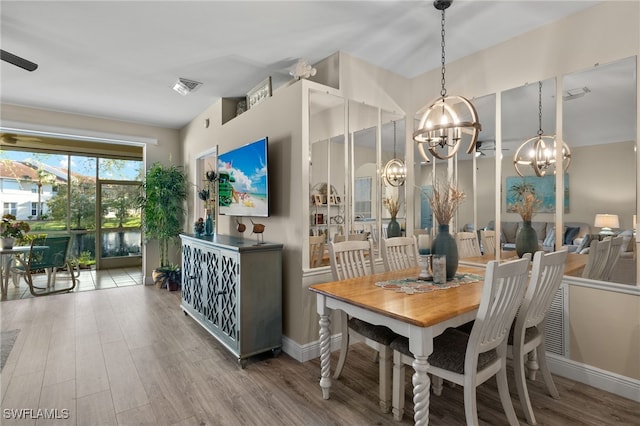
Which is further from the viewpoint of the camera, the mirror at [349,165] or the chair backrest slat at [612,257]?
the mirror at [349,165]

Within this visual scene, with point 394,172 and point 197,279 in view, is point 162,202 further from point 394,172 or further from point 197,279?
point 394,172

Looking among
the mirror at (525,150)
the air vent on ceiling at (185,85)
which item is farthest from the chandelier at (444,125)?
the air vent on ceiling at (185,85)

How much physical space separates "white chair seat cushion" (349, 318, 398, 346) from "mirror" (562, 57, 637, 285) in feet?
5.41

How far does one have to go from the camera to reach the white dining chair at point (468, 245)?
3.08 metres

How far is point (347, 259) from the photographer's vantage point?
2590 mm

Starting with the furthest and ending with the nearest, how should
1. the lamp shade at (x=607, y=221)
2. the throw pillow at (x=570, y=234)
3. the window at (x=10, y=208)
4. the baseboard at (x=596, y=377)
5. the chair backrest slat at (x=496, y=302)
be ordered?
the window at (x=10, y=208)
the throw pillow at (x=570, y=234)
the lamp shade at (x=607, y=221)
the baseboard at (x=596, y=377)
the chair backrest slat at (x=496, y=302)

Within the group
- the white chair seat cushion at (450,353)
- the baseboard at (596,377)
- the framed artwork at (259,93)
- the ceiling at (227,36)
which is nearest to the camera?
the white chair seat cushion at (450,353)

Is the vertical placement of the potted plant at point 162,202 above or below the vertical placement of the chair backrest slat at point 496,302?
above

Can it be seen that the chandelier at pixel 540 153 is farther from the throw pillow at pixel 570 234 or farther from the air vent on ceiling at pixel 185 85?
the air vent on ceiling at pixel 185 85

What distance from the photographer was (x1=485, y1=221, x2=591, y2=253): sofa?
2.43m

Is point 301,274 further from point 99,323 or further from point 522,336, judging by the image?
point 99,323

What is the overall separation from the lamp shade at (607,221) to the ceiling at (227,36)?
59.5 inches

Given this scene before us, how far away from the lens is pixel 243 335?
262 centimetres

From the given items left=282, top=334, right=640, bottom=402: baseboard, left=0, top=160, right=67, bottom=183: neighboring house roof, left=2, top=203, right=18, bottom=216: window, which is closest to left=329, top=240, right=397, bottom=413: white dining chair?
left=282, top=334, right=640, bottom=402: baseboard
